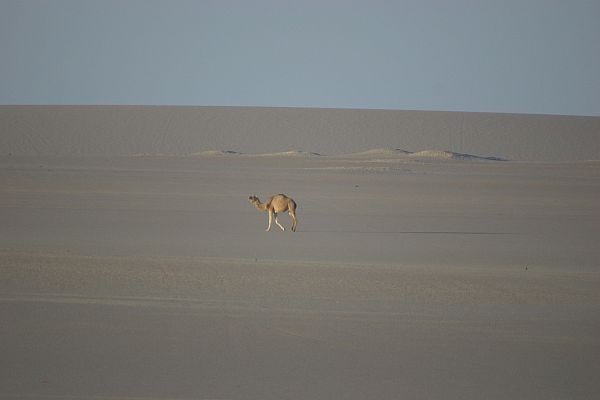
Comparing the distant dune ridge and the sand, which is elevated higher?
the distant dune ridge

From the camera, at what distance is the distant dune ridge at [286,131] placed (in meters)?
83.1

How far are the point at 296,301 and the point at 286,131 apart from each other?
8869 centimetres

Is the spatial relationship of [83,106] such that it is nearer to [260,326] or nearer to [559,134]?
[559,134]

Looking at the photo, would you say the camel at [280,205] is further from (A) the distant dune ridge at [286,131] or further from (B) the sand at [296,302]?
(A) the distant dune ridge at [286,131]

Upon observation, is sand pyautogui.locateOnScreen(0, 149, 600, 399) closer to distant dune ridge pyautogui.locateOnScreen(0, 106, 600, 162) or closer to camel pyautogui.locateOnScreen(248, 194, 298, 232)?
camel pyautogui.locateOnScreen(248, 194, 298, 232)

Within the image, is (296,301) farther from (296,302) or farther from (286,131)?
(286,131)

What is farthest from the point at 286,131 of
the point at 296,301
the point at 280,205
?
the point at 296,301

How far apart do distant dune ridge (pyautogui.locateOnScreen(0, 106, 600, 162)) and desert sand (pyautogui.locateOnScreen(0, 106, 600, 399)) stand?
55780mm

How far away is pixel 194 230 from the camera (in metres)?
18.8

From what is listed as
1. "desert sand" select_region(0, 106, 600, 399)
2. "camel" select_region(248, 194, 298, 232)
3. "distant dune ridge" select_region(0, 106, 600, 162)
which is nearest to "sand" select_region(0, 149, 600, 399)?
"desert sand" select_region(0, 106, 600, 399)

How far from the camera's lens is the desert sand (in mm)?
7570

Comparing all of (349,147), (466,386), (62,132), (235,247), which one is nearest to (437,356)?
(466,386)

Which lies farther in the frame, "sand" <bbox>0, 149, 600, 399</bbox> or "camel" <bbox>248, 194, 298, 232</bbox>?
"camel" <bbox>248, 194, 298, 232</bbox>

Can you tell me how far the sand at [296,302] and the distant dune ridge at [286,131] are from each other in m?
55.6
